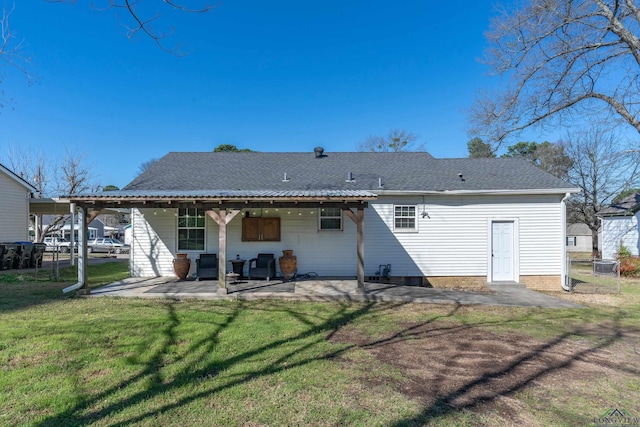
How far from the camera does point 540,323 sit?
6.42 m

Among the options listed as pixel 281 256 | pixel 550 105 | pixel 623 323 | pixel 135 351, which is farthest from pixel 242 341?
pixel 550 105

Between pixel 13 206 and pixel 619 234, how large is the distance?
3005cm

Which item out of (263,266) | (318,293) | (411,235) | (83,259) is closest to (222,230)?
(263,266)

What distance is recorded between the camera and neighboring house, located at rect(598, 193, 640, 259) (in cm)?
1662

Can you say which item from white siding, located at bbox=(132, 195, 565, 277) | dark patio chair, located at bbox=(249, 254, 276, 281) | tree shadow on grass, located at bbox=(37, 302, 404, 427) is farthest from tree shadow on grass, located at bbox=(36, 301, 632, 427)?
white siding, located at bbox=(132, 195, 565, 277)

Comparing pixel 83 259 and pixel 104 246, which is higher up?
pixel 83 259

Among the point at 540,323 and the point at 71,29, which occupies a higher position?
the point at 71,29

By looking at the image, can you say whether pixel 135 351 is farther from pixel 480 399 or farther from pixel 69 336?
pixel 480 399

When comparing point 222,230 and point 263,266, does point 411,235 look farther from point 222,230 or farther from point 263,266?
point 222,230

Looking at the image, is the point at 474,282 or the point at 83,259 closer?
the point at 83,259

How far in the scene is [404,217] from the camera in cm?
1062

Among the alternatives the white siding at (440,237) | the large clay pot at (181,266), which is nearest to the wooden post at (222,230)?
the large clay pot at (181,266)

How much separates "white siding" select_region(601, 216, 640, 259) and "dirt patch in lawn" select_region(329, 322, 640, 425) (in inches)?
580

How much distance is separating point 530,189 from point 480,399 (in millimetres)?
8691
